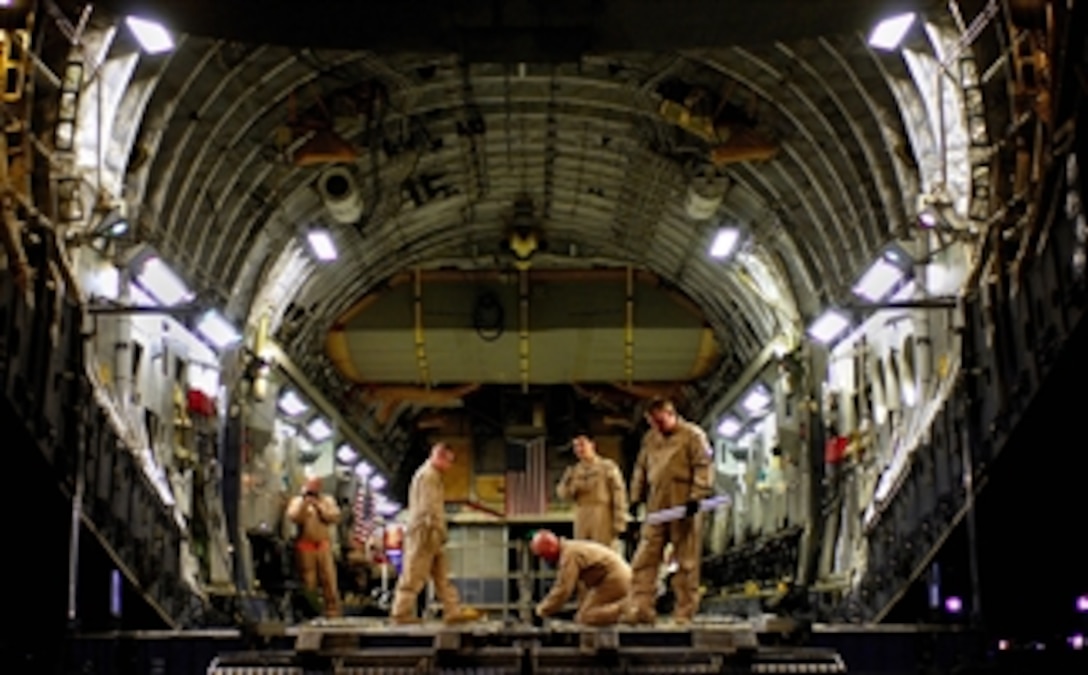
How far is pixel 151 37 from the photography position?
14195 millimetres

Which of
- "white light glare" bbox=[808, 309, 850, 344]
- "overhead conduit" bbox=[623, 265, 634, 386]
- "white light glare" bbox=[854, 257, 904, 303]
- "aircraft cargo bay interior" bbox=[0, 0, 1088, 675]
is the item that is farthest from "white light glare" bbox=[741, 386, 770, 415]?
"white light glare" bbox=[854, 257, 904, 303]

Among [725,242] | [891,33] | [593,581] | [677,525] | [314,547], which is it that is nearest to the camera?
[593,581]

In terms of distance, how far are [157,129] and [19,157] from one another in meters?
4.67

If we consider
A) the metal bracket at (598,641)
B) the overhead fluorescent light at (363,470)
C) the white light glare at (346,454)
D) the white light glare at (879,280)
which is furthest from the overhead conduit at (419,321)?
the metal bracket at (598,641)

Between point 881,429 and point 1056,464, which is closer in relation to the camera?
point 1056,464

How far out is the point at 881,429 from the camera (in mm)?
16891

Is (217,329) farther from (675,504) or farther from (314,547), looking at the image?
(675,504)

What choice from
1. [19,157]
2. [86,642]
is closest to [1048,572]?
[86,642]

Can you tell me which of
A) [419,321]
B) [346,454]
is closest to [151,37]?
[419,321]

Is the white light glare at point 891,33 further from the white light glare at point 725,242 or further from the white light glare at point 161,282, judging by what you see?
the white light glare at point 725,242

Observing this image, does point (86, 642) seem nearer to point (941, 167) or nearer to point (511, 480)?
point (941, 167)

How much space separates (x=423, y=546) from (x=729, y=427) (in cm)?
1423

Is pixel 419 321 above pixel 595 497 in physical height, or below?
above

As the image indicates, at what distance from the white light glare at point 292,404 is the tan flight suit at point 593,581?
37.9ft
